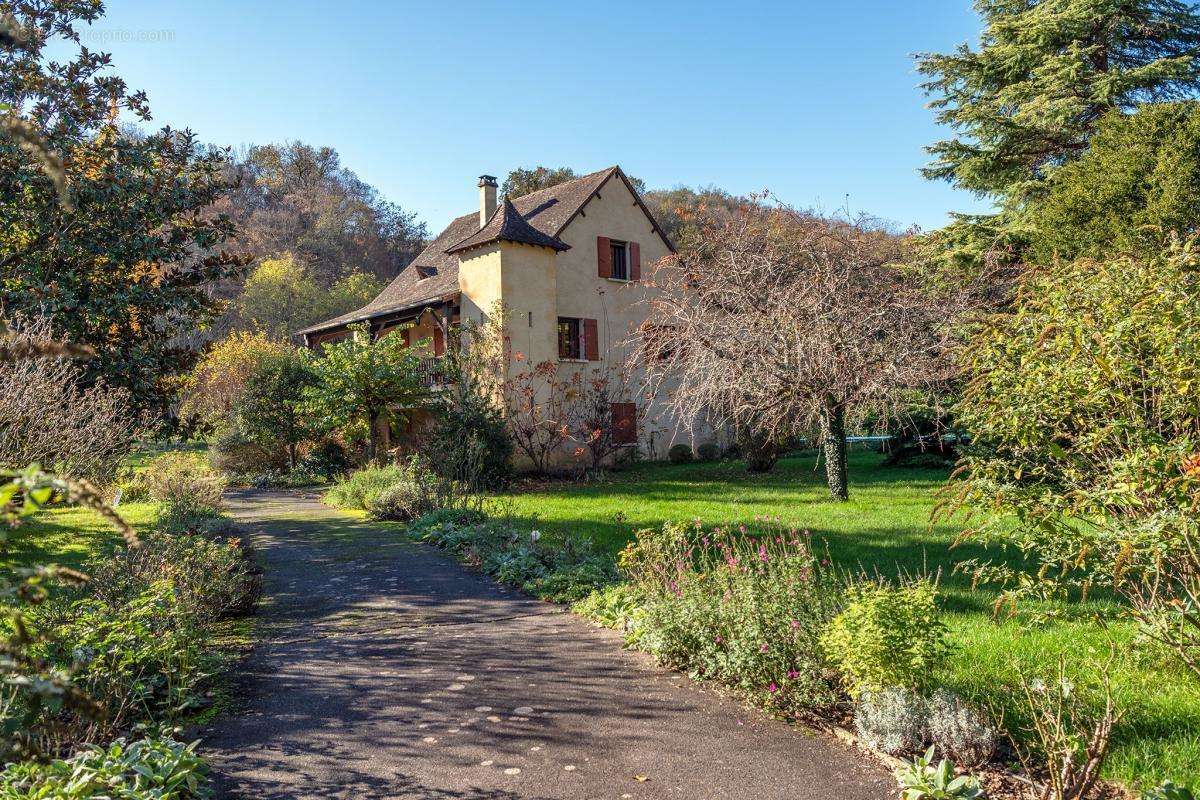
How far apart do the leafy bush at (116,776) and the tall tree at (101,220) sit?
832 cm

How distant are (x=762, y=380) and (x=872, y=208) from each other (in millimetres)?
8887

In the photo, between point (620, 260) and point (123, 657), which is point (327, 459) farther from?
point (123, 657)

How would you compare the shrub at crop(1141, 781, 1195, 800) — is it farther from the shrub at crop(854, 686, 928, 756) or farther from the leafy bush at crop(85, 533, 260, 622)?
the leafy bush at crop(85, 533, 260, 622)

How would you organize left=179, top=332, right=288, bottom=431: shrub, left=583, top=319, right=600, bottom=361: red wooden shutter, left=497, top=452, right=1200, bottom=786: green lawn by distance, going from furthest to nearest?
left=179, top=332, right=288, bottom=431: shrub < left=583, top=319, right=600, bottom=361: red wooden shutter < left=497, top=452, right=1200, bottom=786: green lawn

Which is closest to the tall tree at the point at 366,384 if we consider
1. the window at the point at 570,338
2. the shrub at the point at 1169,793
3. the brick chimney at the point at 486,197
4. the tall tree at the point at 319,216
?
the window at the point at 570,338

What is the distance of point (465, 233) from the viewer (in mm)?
24984

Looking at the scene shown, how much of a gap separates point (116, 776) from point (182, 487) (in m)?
9.27

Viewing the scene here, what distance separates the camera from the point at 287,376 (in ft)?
70.9

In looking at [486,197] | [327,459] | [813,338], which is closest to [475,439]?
[813,338]

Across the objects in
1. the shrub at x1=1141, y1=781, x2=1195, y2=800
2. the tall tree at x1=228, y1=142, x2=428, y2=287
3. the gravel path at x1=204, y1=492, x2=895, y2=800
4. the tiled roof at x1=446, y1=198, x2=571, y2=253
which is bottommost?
the gravel path at x1=204, y1=492, x2=895, y2=800

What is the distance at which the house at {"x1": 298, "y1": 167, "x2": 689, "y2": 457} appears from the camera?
64.1 feet

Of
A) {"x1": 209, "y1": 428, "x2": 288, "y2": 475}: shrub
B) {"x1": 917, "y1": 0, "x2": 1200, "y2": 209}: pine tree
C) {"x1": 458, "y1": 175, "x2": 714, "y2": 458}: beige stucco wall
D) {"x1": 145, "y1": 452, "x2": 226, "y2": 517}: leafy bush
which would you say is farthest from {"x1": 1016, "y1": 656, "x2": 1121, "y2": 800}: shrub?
{"x1": 209, "y1": 428, "x2": 288, "y2": 475}: shrub

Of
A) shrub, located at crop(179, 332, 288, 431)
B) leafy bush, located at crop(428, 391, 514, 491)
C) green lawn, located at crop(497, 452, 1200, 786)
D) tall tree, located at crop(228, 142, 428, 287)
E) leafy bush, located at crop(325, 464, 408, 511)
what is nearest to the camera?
green lawn, located at crop(497, 452, 1200, 786)

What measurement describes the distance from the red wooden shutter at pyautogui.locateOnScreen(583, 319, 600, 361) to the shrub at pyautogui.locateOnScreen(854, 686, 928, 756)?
17.5 meters
